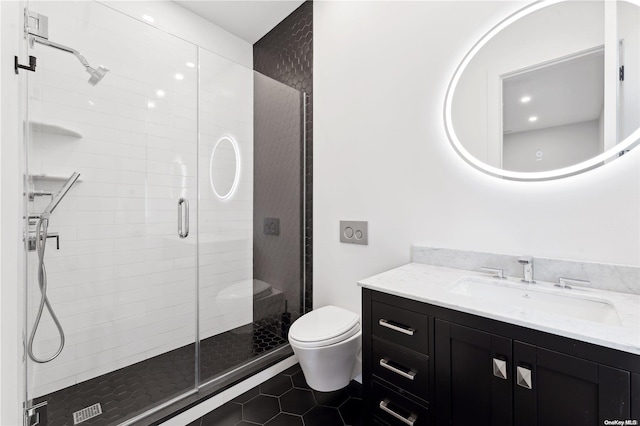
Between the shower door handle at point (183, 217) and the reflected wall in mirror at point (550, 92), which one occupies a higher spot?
the reflected wall in mirror at point (550, 92)

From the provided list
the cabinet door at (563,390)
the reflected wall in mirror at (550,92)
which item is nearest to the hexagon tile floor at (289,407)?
the cabinet door at (563,390)

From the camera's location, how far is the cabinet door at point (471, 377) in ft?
2.70

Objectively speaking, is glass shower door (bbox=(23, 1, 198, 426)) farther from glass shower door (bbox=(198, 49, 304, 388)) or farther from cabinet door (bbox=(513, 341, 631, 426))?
cabinet door (bbox=(513, 341, 631, 426))

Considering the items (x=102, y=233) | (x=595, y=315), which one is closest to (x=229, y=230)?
(x=102, y=233)

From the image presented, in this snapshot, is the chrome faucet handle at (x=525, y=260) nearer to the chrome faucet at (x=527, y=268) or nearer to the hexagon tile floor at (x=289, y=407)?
the chrome faucet at (x=527, y=268)

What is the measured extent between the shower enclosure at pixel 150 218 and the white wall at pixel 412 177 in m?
0.38

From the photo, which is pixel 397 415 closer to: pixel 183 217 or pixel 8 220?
pixel 8 220

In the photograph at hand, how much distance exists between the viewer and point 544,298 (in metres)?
1.07

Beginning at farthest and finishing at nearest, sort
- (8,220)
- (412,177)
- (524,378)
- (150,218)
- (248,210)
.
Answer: (248,210), (150,218), (412,177), (524,378), (8,220)

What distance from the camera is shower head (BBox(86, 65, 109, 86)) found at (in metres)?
1.56

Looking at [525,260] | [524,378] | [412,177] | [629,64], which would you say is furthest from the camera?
[412,177]

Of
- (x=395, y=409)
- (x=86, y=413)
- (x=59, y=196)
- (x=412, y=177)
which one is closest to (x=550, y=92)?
(x=412, y=177)

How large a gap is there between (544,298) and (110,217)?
2.29 metres

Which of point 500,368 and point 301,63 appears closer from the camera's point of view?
point 500,368
